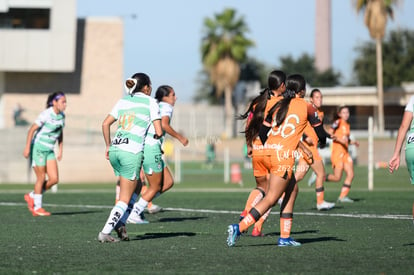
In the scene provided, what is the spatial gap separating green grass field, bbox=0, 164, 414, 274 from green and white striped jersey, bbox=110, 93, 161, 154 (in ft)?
3.91

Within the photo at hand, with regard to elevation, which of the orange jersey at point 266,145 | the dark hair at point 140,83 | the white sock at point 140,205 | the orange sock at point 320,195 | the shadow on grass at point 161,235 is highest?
the dark hair at point 140,83

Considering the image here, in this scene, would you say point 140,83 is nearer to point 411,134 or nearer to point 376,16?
point 411,134

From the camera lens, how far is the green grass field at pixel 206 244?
9.38 m

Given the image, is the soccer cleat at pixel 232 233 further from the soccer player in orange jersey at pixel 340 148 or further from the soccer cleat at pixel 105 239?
the soccer player in orange jersey at pixel 340 148

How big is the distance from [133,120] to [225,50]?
6721 cm

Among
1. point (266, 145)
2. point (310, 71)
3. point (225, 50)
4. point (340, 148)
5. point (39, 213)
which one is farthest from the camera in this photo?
point (310, 71)

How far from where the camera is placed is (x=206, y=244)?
1171cm

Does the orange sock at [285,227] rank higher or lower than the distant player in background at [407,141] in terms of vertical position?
lower

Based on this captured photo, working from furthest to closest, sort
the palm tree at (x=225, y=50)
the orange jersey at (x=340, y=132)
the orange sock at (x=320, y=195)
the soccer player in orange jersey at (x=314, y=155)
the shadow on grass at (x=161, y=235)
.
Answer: the palm tree at (x=225, y=50) → the orange jersey at (x=340, y=132) → the orange sock at (x=320, y=195) → the soccer player in orange jersey at (x=314, y=155) → the shadow on grass at (x=161, y=235)

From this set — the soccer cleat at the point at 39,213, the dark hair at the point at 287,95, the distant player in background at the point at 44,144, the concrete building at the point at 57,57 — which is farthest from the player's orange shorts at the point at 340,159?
the concrete building at the point at 57,57

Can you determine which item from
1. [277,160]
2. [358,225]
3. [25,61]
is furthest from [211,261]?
[25,61]

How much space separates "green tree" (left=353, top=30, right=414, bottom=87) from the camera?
3666 inches

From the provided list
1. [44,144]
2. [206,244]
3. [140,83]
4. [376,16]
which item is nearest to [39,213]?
[44,144]

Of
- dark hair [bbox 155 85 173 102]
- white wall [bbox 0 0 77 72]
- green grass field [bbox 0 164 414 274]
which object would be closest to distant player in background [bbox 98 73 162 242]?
green grass field [bbox 0 164 414 274]
